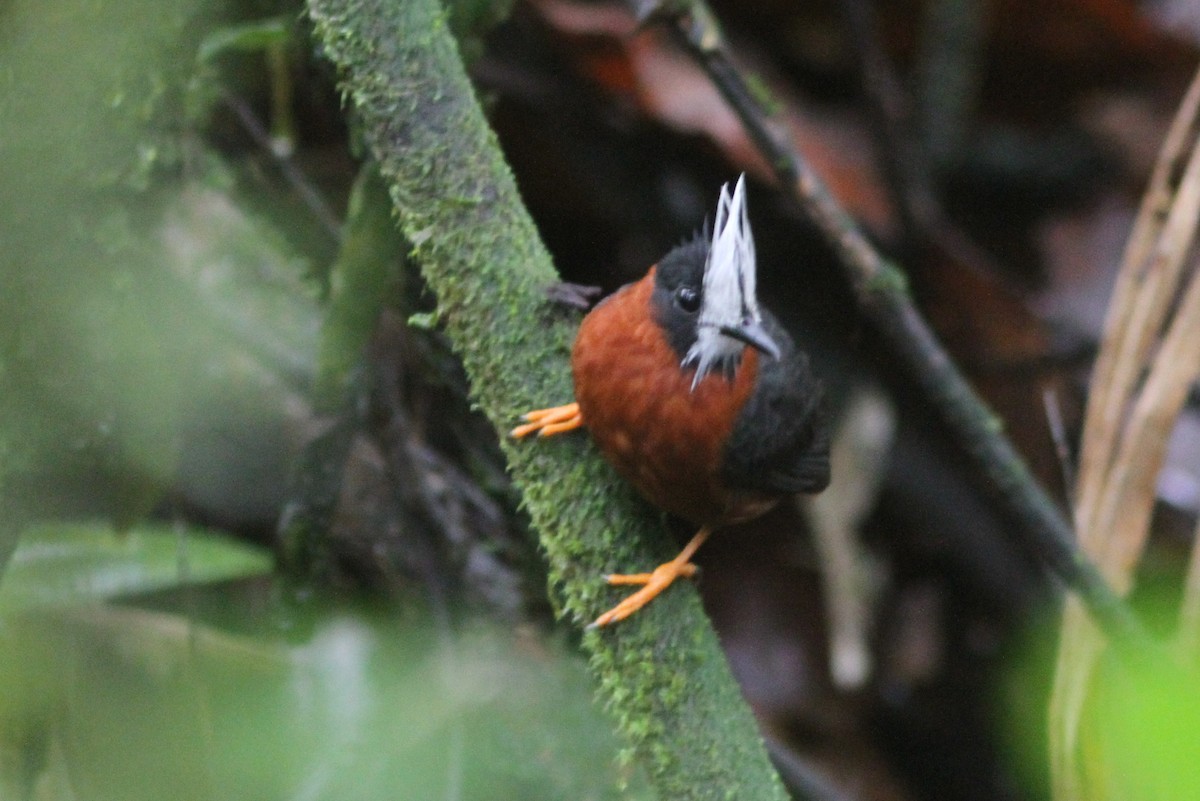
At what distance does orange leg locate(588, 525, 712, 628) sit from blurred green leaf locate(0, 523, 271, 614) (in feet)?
3.47

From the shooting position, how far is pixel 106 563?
2.34 m

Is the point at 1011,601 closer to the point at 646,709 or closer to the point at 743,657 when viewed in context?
the point at 743,657

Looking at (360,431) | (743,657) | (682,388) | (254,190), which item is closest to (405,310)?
(360,431)

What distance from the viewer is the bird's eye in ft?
6.08

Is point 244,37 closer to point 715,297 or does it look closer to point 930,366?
point 715,297

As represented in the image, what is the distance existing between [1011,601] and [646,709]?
219 cm

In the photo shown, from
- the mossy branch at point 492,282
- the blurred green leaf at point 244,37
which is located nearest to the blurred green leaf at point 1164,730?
the mossy branch at point 492,282

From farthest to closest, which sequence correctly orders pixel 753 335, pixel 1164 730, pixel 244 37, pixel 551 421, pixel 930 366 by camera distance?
pixel 930 366 < pixel 244 37 < pixel 551 421 < pixel 753 335 < pixel 1164 730

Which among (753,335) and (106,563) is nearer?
(753,335)

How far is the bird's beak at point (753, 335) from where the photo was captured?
5.62ft

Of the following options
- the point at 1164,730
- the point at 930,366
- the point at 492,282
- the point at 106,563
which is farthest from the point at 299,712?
the point at 1164,730

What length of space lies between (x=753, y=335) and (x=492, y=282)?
0.44 metres

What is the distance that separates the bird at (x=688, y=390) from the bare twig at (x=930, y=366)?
64 cm

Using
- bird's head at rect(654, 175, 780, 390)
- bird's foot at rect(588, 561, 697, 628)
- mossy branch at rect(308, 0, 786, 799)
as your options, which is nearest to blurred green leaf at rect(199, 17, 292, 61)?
mossy branch at rect(308, 0, 786, 799)
